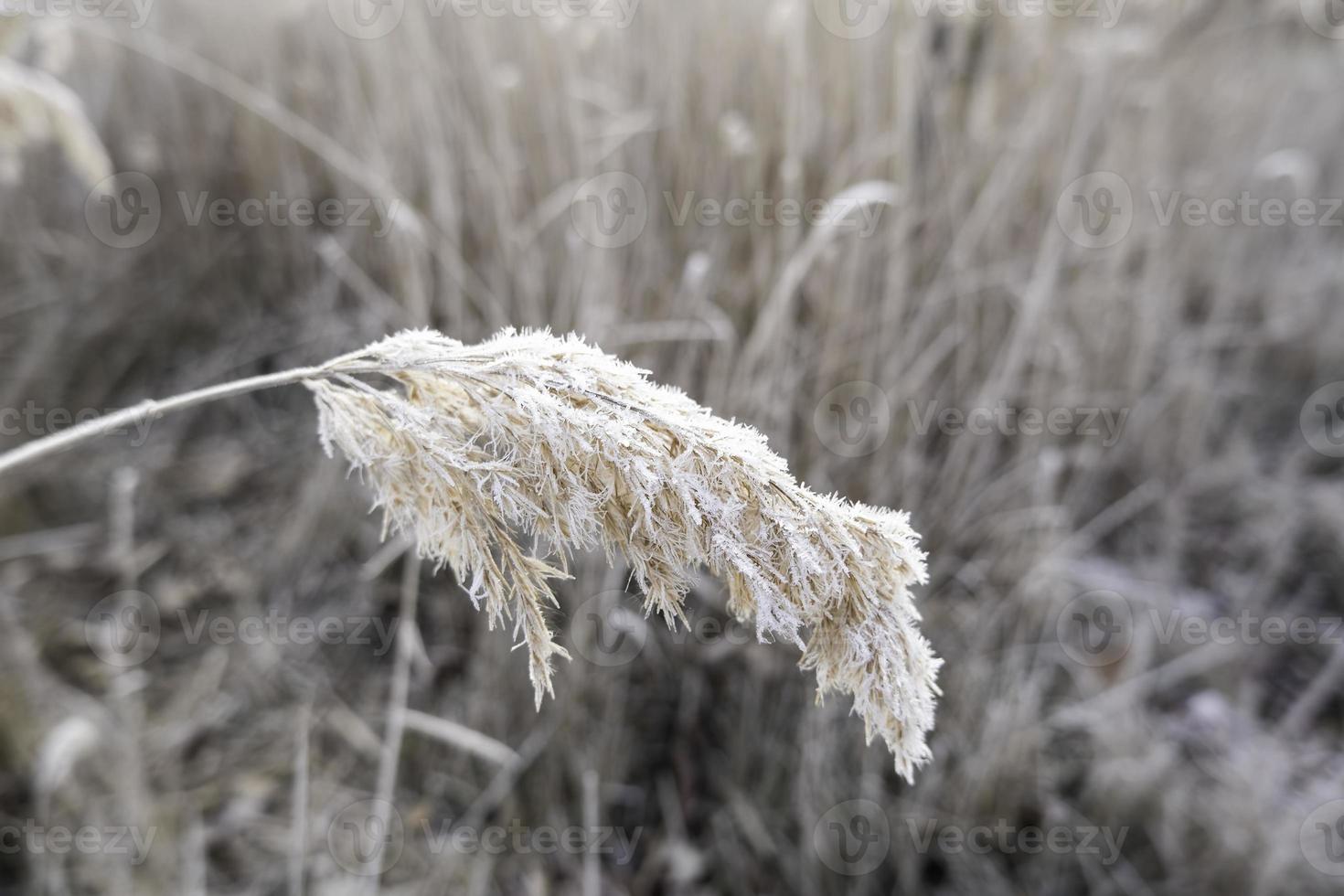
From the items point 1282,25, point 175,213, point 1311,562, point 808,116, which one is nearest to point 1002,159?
point 808,116

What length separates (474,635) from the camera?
60.6 inches

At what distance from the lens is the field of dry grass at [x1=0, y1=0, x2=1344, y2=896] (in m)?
1.29

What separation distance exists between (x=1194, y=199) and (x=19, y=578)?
118 inches

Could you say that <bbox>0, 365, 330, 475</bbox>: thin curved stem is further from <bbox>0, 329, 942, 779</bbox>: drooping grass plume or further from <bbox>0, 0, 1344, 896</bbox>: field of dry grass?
<bbox>0, 0, 1344, 896</bbox>: field of dry grass

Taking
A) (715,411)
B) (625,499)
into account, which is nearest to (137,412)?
(625,499)

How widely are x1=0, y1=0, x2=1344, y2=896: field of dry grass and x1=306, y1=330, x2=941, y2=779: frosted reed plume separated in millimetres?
488

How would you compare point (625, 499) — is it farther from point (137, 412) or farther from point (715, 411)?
point (715, 411)

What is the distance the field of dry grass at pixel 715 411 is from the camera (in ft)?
4.24

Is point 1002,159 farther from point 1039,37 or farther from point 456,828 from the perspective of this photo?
point 456,828

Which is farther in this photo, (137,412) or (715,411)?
(715,411)

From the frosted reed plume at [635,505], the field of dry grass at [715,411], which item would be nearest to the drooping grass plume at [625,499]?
the frosted reed plume at [635,505]

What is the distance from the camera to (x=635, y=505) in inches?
20.0

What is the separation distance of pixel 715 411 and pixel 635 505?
33.6 inches

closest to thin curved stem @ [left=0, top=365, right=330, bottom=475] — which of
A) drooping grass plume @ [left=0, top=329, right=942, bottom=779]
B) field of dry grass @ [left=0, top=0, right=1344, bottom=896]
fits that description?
drooping grass plume @ [left=0, top=329, right=942, bottom=779]
